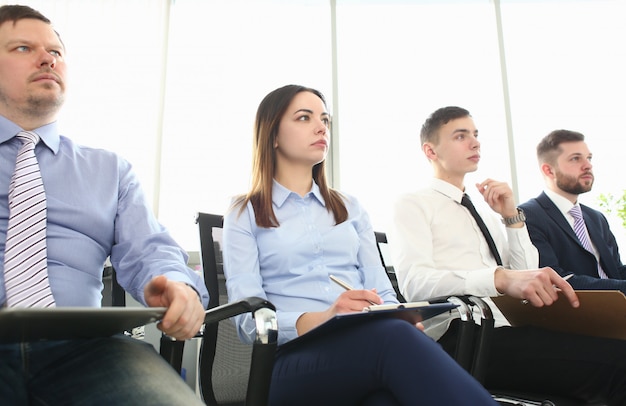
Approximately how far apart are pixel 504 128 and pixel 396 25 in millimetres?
1126

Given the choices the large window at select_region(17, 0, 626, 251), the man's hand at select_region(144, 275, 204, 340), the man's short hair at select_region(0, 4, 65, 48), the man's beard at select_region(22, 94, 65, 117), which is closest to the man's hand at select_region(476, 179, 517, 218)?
the large window at select_region(17, 0, 626, 251)

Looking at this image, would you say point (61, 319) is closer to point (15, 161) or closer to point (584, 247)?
point (15, 161)

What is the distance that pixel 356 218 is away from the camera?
1.84m

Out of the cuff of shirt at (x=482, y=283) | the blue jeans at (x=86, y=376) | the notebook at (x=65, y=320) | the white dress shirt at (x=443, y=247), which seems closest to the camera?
the notebook at (x=65, y=320)

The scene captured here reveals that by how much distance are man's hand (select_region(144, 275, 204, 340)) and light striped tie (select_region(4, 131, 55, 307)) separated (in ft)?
0.88

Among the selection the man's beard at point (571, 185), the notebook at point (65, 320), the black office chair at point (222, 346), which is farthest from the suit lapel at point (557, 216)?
the notebook at point (65, 320)

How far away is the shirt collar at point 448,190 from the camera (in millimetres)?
2180

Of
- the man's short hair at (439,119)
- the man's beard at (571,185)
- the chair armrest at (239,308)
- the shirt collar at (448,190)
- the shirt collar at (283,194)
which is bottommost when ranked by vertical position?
the chair armrest at (239,308)

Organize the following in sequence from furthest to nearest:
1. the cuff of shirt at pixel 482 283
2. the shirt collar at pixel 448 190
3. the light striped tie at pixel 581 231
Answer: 1. the light striped tie at pixel 581 231
2. the shirt collar at pixel 448 190
3. the cuff of shirt at pixel 482 283

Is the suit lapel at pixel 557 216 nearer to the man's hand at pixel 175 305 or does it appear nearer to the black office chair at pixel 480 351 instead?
the black office chair at pixel 480 351

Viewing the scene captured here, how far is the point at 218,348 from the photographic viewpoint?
1.49 m

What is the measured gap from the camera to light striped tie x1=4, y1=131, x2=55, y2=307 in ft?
3.74

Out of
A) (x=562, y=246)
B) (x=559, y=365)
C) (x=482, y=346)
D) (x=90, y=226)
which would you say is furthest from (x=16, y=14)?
(x=562, y=246)

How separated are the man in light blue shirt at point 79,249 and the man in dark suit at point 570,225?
1658 millimetres
